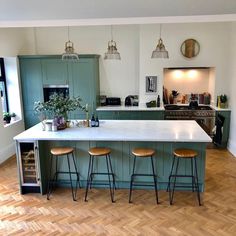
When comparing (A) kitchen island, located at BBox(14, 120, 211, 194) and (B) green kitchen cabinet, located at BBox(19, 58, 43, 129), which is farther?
(B) green kitchen cabinet, located at BBox(19, 58, 43, 129)

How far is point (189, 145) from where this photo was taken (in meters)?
3.91

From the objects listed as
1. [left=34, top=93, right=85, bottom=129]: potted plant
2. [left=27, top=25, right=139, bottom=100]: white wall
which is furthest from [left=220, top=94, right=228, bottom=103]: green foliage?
[left=34, top=93, right=85, bottom=129]: potted plant

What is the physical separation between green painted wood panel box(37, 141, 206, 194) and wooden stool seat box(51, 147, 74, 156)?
168mm

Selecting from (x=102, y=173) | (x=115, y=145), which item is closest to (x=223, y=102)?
(x=115, y=145)

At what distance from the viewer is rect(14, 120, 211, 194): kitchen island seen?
12.4ft

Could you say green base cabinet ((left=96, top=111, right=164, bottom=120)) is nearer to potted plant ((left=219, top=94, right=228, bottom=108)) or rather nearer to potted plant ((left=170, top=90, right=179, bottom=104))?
potted plant ((left=170, top=90, right=179, bottom=104))

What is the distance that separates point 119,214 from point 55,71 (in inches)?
150

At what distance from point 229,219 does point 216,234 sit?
39cm

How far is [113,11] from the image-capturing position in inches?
111

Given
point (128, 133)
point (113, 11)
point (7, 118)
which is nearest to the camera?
point (113, 11)

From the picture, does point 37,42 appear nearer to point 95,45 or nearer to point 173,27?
point 95,45

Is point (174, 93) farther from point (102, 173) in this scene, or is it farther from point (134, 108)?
point (102, 173)

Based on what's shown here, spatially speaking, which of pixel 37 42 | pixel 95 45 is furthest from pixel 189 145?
pixel 37 42

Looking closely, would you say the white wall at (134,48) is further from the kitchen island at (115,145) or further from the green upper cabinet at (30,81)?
the kitchen island at (115,145)
